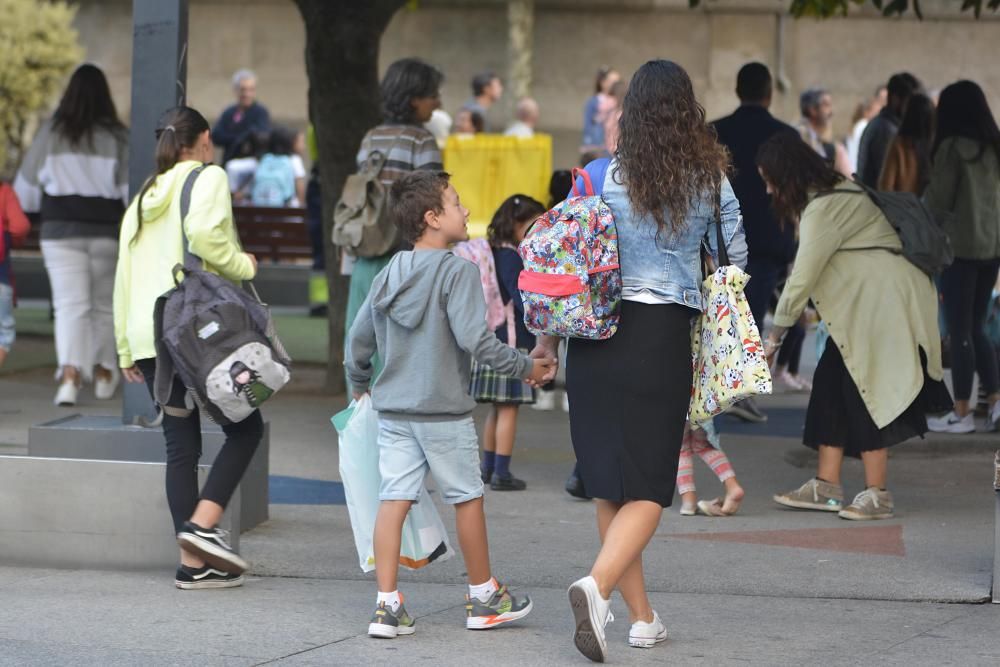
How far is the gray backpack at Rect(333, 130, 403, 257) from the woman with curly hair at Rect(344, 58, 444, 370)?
31 millimetres

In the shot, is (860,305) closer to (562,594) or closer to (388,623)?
(562,594)

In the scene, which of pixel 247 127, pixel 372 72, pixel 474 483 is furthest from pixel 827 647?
pixel 247 127

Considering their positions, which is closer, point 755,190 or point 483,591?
point 483,591

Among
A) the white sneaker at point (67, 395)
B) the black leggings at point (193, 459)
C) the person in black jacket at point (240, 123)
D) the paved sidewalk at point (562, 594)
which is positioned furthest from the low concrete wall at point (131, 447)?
the person in black jacket at point (240, 123)

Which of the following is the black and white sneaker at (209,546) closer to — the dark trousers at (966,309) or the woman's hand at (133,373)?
the woman's hand at (133,373)

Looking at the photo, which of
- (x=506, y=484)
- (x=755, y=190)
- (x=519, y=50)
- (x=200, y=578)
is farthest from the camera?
(x=519, y=50)

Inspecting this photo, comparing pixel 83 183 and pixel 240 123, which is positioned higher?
pixel 240 123

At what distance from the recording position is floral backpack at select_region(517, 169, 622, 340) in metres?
5.30

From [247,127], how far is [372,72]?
331 inches

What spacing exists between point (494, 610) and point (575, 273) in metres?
1.25

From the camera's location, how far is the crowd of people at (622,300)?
5414 mm

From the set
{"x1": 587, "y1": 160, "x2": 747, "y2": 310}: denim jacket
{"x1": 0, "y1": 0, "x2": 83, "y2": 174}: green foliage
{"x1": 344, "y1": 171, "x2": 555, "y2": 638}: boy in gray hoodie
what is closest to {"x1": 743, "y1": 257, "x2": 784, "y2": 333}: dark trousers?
{"x1": 344, "y1": 171, "x2": 555, "y2": 638}: boy in gray hoodie

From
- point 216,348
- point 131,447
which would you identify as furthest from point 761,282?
point 216,348

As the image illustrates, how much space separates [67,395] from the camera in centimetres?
1085
